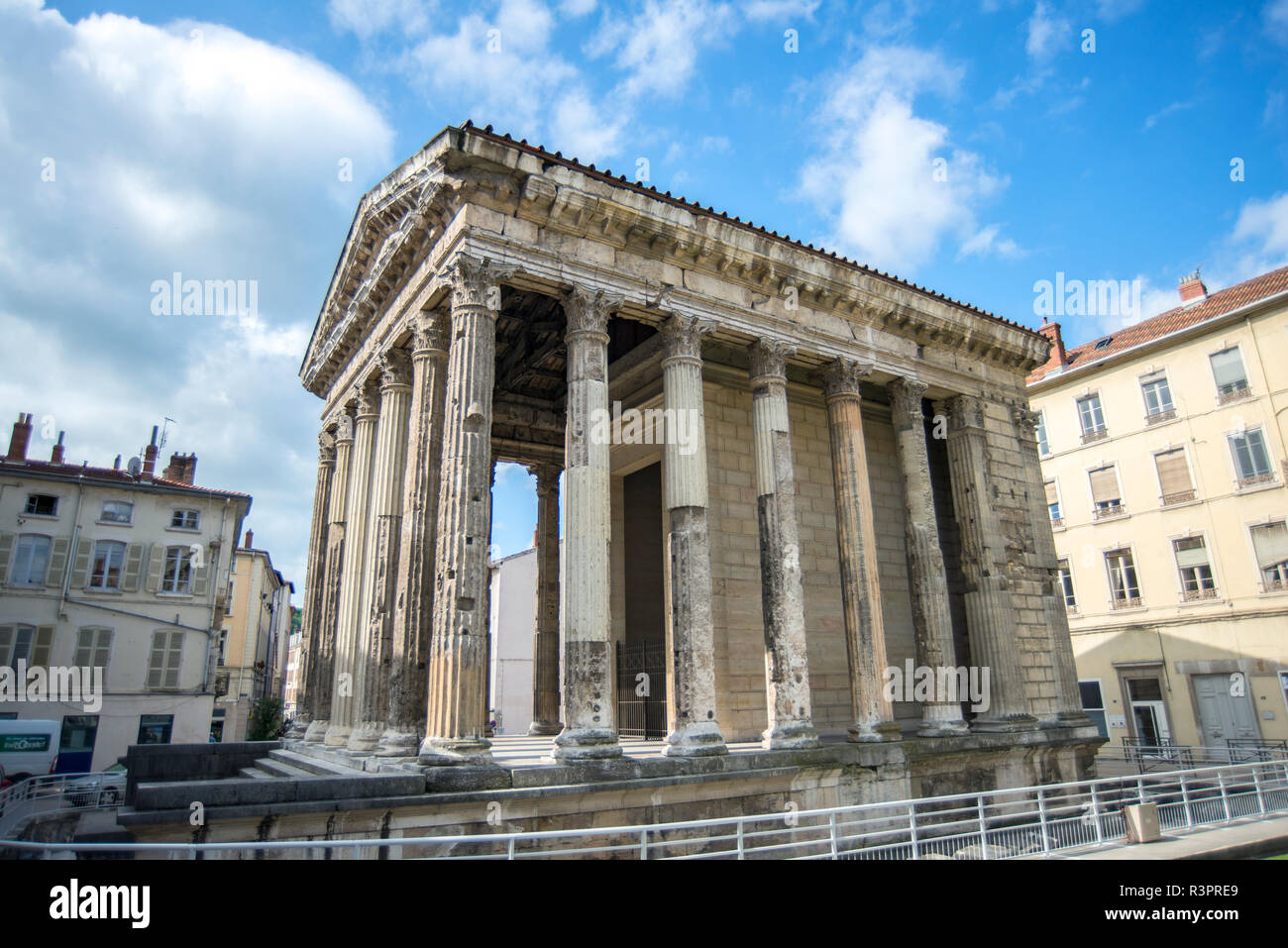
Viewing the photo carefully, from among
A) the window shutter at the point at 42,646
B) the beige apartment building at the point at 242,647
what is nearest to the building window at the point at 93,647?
the window shutter at the point at 42,646

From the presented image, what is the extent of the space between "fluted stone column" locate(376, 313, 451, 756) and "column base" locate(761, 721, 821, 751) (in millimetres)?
4446

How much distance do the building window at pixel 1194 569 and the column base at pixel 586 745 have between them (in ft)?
65.4

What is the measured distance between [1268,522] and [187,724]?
3153cm

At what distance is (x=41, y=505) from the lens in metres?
23.5

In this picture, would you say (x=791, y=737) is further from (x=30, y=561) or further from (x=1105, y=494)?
(x=30, y=561)

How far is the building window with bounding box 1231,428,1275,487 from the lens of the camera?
2020cm

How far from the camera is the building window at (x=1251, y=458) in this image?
2020 cm

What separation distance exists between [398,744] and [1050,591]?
39.2 ft

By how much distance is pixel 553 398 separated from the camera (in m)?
16.6

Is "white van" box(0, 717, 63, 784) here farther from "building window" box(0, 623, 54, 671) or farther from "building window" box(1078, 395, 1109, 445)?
"building window" box(1078, 395, 1109, 445)

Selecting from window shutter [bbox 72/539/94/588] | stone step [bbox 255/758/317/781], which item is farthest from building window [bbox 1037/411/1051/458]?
window shutter [bbox 72/539/94/588]

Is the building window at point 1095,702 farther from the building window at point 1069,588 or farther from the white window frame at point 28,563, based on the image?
the white window frame at point 28,563

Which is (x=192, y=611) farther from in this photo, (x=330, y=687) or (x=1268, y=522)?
(x=1268, y=522)

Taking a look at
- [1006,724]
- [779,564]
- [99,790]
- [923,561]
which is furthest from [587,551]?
[99,790]
